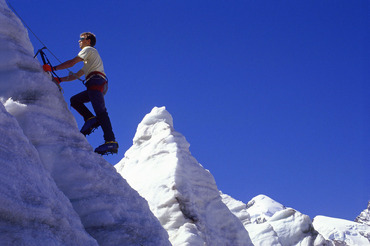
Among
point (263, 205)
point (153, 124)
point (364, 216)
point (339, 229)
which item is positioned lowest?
point (153, 124)

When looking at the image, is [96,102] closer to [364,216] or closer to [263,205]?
[263,205]

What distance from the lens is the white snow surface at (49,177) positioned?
4.59 meters

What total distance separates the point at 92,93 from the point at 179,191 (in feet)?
24.3

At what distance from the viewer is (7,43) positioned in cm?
816

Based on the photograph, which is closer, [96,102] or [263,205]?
[96,102]

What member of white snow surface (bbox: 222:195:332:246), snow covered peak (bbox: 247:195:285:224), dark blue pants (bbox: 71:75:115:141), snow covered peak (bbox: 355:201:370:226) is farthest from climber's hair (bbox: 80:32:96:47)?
snow covered peak (bbox: 355:201:370:226)

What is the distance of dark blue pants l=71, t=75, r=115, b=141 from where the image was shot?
8.69 m

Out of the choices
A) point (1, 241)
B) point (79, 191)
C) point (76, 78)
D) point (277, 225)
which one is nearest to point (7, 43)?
point (76, 78)

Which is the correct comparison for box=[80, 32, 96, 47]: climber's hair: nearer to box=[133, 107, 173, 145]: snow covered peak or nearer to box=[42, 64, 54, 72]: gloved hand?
box=[42, 64, 54, 72]: gloved hand

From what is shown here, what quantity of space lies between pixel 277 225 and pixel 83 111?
1233 inches

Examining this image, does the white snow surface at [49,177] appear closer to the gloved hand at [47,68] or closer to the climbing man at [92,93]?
the gloved hand at [47,68]

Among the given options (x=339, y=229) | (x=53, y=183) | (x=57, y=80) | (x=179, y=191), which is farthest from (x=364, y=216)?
(x=53, y=183)

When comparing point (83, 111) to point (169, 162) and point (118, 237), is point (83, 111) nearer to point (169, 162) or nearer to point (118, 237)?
point (118, 237)

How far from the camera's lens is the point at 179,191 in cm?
1543
